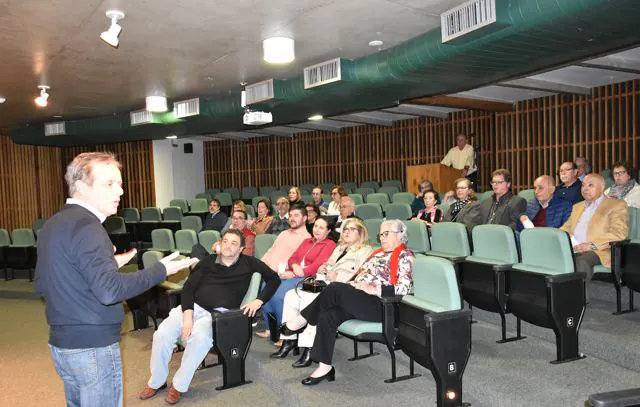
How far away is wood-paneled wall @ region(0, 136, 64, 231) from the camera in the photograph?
45.6 ft

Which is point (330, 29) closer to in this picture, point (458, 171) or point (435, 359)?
point (435, 359)

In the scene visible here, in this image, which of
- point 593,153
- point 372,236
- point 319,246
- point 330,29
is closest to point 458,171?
point 593,153

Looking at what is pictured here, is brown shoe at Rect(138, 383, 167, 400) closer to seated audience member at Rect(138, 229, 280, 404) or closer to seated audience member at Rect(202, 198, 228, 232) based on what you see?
seated audience member at Rect(138, 229, 280, 404)

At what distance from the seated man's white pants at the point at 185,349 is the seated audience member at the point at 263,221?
9.51 ft

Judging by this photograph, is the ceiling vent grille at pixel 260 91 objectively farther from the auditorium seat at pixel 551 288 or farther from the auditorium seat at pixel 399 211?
the auditorium seat at pixel 551 288

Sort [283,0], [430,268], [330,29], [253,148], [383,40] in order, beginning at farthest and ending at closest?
1. [253,148]
2. [383,40]
3. [330,29]
4. [283,0]
5. [430,268]

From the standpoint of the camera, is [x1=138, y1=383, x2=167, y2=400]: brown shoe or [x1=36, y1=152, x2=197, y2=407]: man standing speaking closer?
[x1=36, y1=152, x2=197, y2=407]: man standing speaking

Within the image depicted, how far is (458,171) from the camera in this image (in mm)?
10719

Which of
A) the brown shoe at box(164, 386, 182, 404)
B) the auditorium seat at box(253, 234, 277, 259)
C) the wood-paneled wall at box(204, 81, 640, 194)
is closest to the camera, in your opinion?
the brown shoe at box(164, 386, 182, 404)

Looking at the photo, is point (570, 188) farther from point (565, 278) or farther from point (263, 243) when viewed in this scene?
point (263, 243)

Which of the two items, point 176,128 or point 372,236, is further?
point 176,128

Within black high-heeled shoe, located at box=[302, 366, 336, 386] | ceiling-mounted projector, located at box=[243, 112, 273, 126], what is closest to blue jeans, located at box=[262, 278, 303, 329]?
black high-heeled shoe, located at box=[302, 366, 336, 386]

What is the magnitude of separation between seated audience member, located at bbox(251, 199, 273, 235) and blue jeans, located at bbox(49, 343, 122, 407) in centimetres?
496

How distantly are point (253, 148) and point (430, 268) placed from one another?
13.4 m
